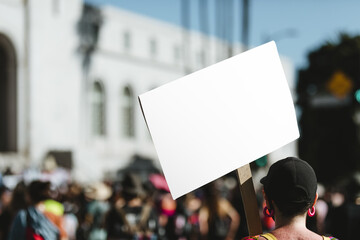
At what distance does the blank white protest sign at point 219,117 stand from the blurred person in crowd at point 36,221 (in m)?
3.01

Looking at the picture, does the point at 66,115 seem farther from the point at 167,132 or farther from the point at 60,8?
the point at 167,132

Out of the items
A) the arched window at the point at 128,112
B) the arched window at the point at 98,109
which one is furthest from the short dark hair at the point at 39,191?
the arched window at the point at 128,112

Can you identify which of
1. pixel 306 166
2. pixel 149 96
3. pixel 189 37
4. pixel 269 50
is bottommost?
pixel 306 166

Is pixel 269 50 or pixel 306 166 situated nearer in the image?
pixel 306 166

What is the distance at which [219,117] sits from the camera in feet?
9.82

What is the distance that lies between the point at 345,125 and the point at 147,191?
4103cm

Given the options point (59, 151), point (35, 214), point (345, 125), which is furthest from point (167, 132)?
point (345, 125)

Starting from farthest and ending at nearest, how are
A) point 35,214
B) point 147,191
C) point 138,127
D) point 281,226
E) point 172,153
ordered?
point 138,127, point 147,191, point 35,214, point 172,153, point 281,226

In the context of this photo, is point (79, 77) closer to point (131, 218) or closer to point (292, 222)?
point (131, 218)

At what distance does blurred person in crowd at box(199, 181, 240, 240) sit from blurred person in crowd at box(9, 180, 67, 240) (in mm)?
2803

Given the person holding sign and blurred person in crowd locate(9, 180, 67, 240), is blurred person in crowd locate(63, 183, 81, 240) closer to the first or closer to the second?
blurred person in crowd locate(9, 180, 67, 240)

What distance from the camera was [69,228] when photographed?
1105 centimetres

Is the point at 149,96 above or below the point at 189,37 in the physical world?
below

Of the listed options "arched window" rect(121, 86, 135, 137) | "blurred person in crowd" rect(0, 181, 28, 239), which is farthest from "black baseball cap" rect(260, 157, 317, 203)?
"arched window" rect(121, 86, 135, 137)
